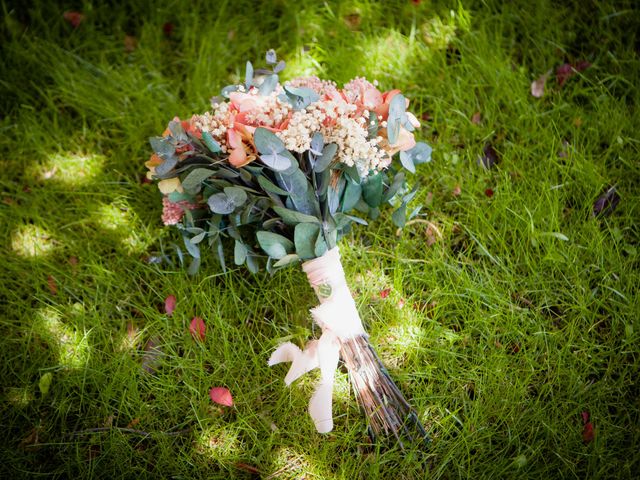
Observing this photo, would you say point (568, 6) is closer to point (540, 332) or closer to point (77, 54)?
point (540, 332)

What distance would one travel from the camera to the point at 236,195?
5.82 feet

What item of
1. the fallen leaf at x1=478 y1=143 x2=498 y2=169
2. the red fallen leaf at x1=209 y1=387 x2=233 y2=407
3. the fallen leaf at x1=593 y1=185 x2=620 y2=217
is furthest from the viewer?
the fallen leaf at x1=478 y1=143 x2=498 y2=169

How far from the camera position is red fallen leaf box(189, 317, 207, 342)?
209cm

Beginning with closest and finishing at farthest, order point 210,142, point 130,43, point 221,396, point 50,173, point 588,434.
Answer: point 210,142 → point 588,434 → point 221,396 → point 50,173 → point 130,43

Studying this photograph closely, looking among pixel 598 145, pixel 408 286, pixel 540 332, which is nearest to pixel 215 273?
pixel 408 286

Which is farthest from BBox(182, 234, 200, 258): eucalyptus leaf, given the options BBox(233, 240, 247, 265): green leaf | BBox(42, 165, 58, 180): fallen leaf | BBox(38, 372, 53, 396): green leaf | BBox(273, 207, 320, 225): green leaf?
BBox(42, 165, 58, 180): fallen leaf

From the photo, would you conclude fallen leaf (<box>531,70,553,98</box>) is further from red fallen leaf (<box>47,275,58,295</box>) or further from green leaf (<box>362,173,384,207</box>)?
red fallen leaf (<box>47,275,58,295</box>)

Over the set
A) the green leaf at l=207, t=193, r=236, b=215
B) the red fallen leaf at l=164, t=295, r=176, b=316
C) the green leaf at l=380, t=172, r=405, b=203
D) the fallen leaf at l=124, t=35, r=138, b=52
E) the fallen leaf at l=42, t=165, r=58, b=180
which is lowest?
the red fallen leaf at l=164, t=295, r=176, b=316

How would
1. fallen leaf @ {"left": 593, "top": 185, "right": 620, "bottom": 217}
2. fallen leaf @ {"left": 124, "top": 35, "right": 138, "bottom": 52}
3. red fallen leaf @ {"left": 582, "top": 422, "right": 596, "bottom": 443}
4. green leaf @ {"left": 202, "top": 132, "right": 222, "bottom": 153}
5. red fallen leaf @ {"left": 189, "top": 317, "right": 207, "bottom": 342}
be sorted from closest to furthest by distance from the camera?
green leaf @ {"left": 202, "top": 132, "right": 222, "bottom": 153} → red fallen leaf @ {"left": 582, "top": 422, "right": 596, "bottom": 443} → red fallen leaf @ {"left": 189, "top": 317, "right": 207, "bottom": 342} → fallen leaf @ {"left": 593, "top": 185, "right": 620, "bottom": 217} → fallen leaf @ {"left": 124, "top": 35, "right": 138, "bottom": 52}

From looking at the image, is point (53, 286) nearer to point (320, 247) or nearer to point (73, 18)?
point (320, 247)

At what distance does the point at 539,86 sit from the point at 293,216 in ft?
4.53

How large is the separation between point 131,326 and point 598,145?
203cm

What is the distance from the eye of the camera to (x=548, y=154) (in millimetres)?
2312

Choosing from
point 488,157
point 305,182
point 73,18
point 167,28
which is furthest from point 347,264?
point 73,18
